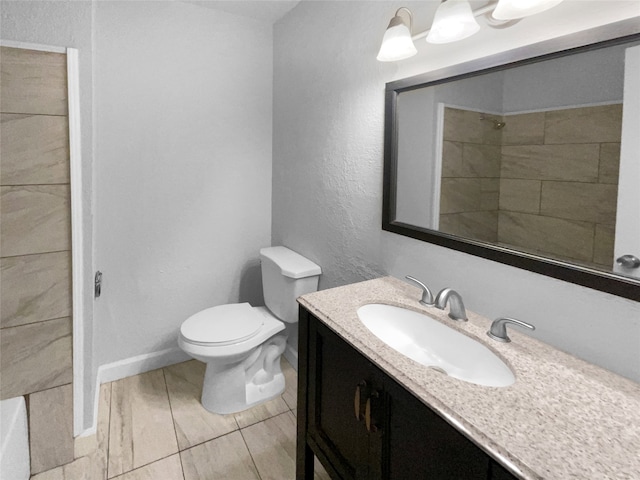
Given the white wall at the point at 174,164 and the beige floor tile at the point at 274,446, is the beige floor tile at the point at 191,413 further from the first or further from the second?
the white wall at the point at 174,164

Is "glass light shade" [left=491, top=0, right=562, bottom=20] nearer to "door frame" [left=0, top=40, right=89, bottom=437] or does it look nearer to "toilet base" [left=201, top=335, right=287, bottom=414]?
"door frame" [left=0, top=40, right=89, bottom=437]

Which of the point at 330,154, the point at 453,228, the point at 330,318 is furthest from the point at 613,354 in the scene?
the point at 330,154

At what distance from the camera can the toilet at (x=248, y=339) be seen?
1.81m

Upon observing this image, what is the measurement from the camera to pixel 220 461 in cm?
162

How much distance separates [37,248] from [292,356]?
1478 mm

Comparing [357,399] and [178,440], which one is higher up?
[357,399]

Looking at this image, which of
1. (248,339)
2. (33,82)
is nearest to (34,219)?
(33,82)

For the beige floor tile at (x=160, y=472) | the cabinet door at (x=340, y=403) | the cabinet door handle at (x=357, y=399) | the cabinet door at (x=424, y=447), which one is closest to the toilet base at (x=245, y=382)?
the beige floor tile at (x=160, y=472)

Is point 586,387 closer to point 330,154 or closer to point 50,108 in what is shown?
point 330,154

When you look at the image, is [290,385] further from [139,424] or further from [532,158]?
[532,158]

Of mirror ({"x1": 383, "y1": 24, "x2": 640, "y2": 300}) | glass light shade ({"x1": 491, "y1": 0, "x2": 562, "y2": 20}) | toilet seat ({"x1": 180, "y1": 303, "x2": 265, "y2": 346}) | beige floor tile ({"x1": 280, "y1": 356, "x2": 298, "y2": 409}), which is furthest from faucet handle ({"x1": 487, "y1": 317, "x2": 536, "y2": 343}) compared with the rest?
beige floor tile ({"x1": 280, "y1": 356, "x2": 298, "y2": 409})

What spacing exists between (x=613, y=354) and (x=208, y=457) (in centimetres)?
157

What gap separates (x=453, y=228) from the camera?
1.30 metres

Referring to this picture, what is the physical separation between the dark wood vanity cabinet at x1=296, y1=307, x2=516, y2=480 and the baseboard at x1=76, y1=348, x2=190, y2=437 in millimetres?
1298
